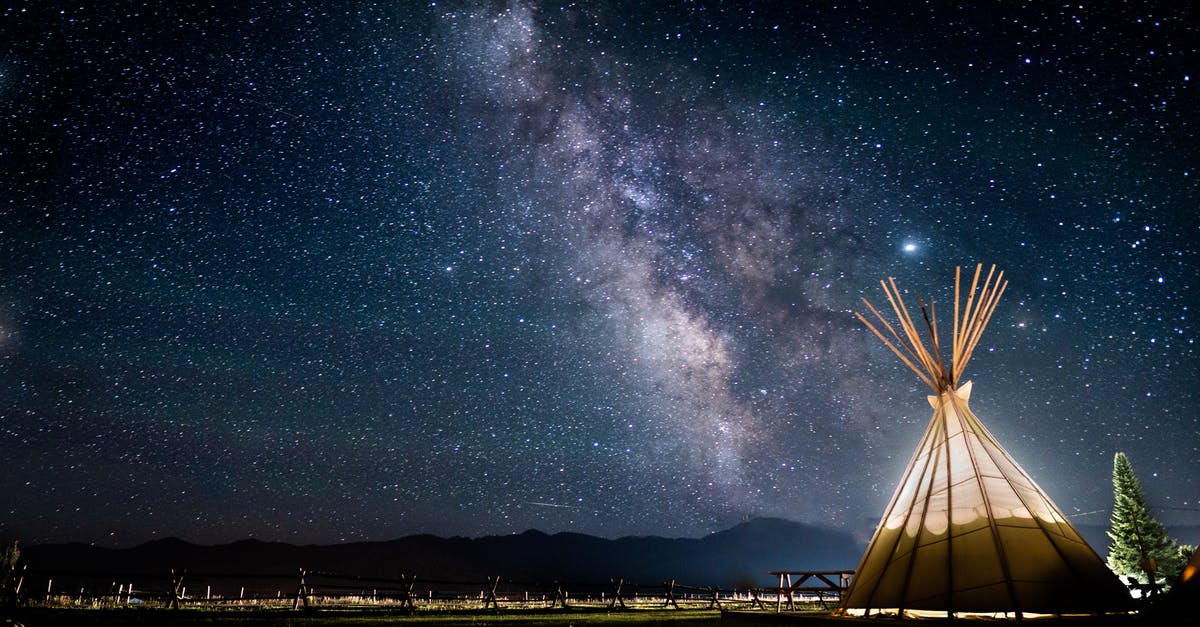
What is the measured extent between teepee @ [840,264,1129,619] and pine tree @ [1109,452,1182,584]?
28547 mm

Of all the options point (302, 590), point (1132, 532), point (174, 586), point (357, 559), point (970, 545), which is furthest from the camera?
point (357, 559)

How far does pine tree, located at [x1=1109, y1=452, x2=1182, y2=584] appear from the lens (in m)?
29.1

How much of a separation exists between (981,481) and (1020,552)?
1.32 meters

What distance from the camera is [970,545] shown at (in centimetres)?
895

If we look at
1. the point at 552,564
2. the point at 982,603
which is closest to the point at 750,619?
the point at 982,603

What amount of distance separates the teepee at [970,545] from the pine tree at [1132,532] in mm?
28547

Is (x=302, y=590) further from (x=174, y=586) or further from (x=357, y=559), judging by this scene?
(x=357, y=559)

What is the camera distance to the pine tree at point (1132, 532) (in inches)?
1147

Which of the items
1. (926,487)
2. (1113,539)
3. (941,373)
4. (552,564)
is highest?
(941,373)

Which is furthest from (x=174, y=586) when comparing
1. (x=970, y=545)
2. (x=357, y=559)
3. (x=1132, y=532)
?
(x=357, y=559)

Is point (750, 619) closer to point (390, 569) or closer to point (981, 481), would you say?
point (981, 481)

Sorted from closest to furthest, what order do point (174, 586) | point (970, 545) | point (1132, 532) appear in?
point (970, 545)
point (174, 586)
point (1132, 532)

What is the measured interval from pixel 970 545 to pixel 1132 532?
103 ft

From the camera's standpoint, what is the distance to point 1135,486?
30656 mm
